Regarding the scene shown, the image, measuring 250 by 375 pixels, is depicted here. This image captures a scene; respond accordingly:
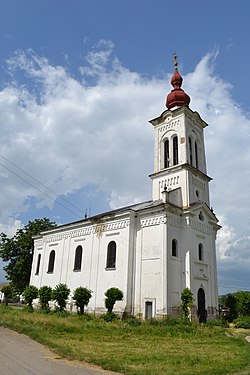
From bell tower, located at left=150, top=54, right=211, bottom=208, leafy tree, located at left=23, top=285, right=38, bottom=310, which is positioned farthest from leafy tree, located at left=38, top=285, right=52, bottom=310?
bell tower, located at left=150, top=54, right=211, bottom=208

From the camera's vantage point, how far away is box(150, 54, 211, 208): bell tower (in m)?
27.6

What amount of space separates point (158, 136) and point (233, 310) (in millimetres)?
16773

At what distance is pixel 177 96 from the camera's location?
31812 mm

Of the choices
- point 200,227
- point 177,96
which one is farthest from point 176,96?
point 200,227

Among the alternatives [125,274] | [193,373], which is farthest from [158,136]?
[193,373]

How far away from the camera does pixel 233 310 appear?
28.0 meters

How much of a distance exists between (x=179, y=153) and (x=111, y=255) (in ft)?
34.6

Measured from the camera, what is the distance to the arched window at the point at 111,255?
27.0 metres

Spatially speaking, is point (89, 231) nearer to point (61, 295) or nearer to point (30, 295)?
point (61, 295)

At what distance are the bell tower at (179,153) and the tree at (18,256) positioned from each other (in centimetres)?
1928

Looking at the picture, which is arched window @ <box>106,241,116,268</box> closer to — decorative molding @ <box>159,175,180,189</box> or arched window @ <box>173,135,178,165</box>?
decorative molding @ <box>159,175,180,189</box>

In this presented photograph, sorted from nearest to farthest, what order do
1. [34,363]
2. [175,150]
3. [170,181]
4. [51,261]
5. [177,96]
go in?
[34,363] → [170,181] → [175,150] → [177,96] → [51,261]

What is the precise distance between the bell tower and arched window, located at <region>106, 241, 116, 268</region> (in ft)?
18.6

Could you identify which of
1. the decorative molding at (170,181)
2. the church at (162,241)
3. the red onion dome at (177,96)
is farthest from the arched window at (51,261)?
the red onion dome at (177,96)
